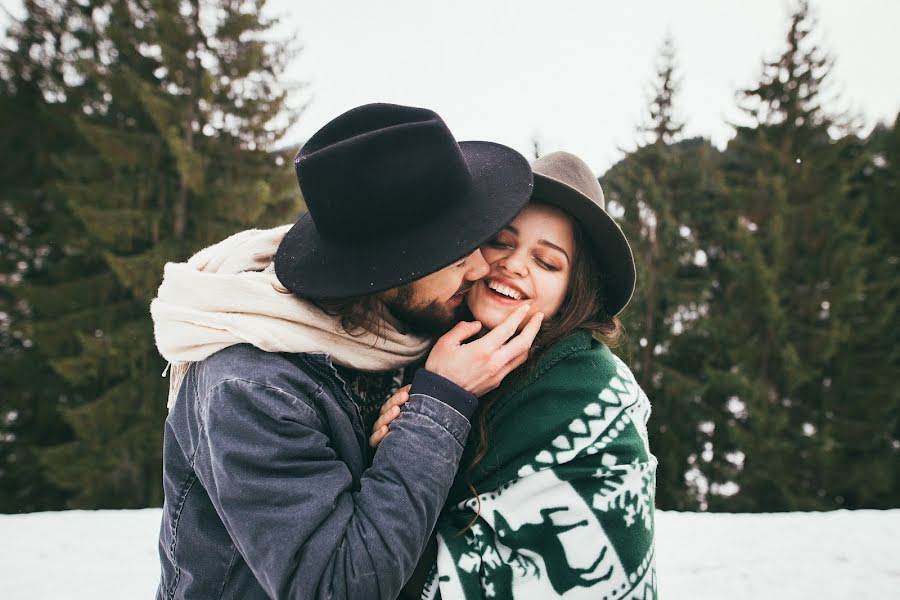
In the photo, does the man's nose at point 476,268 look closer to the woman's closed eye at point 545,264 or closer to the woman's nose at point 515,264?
the woman's nose at point 515,264

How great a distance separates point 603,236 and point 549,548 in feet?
3.54

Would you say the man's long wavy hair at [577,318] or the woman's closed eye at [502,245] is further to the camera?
the woman's closed eye at [502,245]

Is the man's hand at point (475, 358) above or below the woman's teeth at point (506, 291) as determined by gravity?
below

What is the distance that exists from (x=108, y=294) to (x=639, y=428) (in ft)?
39.1

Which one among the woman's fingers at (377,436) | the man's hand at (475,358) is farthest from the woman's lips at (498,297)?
the woman's fingers at (377,436)

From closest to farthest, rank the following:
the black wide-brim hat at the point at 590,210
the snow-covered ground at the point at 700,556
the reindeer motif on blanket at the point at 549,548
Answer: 1. the reindeer motif on blanket at the point at 549,548
2. the black wide-brim hat at the point at 590,210
3. the snow-covered ground at the point at 700,556

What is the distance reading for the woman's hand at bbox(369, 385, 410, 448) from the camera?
1396 mm

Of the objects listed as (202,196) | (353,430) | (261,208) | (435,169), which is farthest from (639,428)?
(202,196)

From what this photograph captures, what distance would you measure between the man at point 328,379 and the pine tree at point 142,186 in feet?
30.8

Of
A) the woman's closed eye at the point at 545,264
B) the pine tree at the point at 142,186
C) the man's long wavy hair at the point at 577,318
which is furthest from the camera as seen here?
the pine tree at the point at 142,186

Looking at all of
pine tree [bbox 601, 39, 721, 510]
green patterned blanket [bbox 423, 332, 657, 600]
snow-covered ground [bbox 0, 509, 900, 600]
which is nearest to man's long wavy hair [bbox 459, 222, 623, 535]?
green patterned blanket [bbox 423, 332, 657, 600]

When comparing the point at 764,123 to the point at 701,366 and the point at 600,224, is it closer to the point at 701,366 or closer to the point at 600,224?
the point at 701,366

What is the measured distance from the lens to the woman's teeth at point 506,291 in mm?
1861

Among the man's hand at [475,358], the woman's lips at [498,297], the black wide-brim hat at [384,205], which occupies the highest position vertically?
the black wide-brim hat at [384,205]
